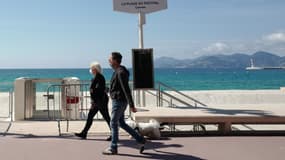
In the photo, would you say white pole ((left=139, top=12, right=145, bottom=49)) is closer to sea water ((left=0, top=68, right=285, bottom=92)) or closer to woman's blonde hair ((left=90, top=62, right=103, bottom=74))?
woman's blonde hair ((left=90, top=62, right=103, bottom=74))

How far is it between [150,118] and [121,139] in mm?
746

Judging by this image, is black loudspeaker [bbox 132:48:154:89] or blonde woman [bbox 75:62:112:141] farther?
black loudspeaker [bbox 132:48:154:89]

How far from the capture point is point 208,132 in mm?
8617

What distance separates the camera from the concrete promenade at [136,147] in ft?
21.7

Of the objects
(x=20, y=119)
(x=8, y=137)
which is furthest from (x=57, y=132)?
(x=20, y=119)

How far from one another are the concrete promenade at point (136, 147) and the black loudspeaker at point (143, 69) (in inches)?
61.8

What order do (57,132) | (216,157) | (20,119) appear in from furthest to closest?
(20,119)
(57,132)
(216,157)

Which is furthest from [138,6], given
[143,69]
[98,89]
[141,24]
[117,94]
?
[117,94]

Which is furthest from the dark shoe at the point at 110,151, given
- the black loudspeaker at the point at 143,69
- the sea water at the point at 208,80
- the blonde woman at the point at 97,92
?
the sea water at the point at 208,80

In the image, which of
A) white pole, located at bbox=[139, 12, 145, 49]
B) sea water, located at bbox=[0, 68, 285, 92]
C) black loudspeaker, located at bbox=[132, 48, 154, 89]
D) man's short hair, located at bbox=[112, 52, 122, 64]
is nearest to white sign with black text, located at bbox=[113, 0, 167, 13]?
white pole, located at bbox=[139, 12, 145, 49]

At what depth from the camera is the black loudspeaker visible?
971 centimetres

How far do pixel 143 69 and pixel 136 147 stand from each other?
289cm

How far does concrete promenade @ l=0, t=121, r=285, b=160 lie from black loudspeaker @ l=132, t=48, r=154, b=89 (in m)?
1.57

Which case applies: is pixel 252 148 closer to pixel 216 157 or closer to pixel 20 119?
pixel 216 157
